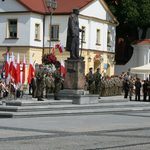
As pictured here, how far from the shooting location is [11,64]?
37.5 meters

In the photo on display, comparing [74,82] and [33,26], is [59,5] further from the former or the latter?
[74,82]

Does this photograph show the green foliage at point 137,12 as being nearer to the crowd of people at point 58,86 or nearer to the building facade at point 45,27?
the building facade at point 45,27

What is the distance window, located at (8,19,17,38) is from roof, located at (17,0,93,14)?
6.91 feet

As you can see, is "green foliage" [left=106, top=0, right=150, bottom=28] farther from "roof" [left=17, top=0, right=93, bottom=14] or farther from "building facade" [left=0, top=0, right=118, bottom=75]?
"roof" [left=17, top=0, right=93, bottom=14]

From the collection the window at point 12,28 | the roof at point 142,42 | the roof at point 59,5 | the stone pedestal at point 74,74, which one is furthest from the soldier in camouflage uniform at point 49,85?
the roof at point 142,42

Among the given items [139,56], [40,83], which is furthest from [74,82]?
[139,56]

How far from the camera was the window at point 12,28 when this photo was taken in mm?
59312

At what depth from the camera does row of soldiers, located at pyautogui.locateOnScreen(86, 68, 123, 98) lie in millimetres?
35531

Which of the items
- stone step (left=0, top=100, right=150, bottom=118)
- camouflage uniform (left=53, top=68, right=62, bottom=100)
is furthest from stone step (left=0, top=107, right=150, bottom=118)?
camouflage uniform (left=53, top=68, right=62, bottom=100)

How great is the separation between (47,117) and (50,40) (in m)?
36.5

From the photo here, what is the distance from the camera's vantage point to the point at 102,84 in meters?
39.3

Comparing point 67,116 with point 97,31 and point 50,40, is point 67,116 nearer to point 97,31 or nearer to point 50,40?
point 50,40

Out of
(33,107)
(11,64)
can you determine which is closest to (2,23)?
(11,64)

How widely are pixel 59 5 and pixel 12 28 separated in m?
5.44
